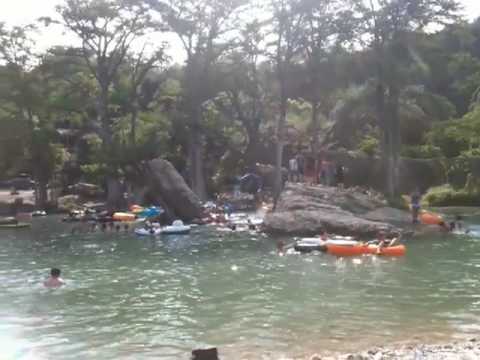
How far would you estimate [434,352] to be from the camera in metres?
11.2

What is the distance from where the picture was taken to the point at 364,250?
2452cm

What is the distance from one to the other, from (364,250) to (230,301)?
9.01 meters

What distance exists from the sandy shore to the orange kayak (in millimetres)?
12155

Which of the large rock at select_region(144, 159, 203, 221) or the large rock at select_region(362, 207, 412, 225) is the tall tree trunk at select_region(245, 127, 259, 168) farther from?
the large rock at select_region(362, 207, 412, 225)

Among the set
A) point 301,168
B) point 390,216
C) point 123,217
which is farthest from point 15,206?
point 390,216

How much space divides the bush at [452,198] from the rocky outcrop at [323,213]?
1278cm

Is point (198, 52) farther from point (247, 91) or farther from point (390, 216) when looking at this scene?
point (390, 216)

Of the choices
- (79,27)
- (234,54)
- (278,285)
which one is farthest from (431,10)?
(278,285)

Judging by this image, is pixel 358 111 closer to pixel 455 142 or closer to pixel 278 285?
pixel 455 142

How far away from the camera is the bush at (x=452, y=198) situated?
4797cm

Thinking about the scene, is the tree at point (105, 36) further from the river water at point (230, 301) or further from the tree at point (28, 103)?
the river water at point (230, 301)

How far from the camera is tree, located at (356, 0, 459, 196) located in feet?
138

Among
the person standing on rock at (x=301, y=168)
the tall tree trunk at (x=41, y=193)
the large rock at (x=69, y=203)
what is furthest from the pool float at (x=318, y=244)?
the tall tree trunk at (x=41, y=193)

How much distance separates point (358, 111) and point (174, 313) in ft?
104
